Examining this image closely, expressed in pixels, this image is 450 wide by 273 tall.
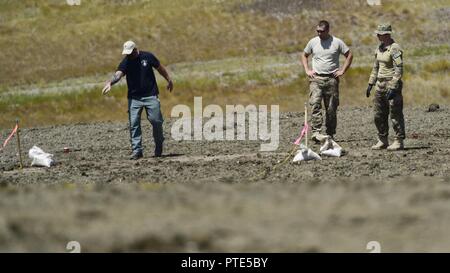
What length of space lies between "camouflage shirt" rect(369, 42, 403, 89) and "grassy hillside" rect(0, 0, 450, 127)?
50.2 ft

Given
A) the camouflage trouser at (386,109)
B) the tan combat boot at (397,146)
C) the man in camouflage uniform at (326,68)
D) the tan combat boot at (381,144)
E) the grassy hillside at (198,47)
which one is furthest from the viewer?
the grassy hillside at (198,47)

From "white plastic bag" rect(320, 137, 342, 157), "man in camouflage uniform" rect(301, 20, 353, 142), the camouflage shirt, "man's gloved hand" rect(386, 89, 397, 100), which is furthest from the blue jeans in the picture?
"man's gloved hand" rect(386, 89, 397, 100)

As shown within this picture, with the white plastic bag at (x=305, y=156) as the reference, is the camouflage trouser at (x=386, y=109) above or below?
above

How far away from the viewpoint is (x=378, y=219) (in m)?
8.89

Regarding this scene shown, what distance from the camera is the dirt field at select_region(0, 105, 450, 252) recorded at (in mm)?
8234

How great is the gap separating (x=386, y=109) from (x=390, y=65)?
901 mm

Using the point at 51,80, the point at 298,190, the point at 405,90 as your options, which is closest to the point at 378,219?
the point at 298,190

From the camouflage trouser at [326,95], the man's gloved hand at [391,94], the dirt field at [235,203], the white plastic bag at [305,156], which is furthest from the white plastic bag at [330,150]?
the camouflage trouser at [326,95]

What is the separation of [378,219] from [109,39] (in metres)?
40.7

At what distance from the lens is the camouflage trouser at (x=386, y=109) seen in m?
16.5

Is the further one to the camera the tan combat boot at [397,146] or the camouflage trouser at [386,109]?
the tan combat boot at [397,146]

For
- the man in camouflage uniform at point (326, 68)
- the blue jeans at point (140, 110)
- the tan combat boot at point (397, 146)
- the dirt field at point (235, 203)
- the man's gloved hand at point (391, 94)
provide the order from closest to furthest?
the dirt field at point (235, 203), the man's gloved hand at point (391, 94), the tan combat boot at point (397, 146), the blue jeans at point (140, 110), the man in camouflage uniform at point (326, 68)

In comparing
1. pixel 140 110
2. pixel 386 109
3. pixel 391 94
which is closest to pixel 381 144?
pixel 386 109

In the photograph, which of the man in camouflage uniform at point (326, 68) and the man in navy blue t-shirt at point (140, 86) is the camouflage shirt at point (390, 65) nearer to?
the man in camouflage uniform at point (326, 68)
